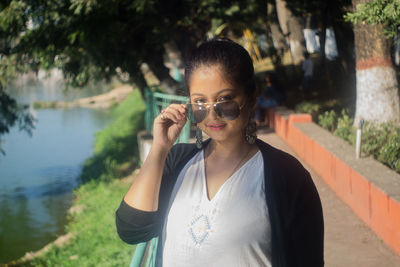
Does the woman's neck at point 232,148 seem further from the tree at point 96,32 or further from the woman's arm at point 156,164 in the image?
the tree at point 96,32

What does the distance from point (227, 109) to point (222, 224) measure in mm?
364

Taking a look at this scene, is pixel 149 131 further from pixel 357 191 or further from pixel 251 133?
pixel 251 133

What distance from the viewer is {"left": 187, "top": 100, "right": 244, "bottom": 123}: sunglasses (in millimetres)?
1602

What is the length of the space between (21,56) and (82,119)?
692 inches

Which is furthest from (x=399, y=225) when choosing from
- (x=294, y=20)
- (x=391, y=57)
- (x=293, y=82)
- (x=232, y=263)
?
(x=294, y=20)

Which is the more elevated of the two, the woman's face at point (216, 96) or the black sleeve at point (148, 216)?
the woman's face at point (216, 96)

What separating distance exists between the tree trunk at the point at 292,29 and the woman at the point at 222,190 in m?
13.1

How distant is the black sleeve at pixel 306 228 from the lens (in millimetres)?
1493

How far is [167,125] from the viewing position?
68.6 inches

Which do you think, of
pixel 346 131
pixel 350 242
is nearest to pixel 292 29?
pixel 346 131

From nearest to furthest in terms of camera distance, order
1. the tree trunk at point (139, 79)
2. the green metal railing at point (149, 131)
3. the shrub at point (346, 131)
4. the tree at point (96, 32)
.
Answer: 1. the green metal railing at point (149, 131)
2. the shrub at point (346, 131)
3. the tree at point (96, 32)
4. the tree trunk at point (139, 79)

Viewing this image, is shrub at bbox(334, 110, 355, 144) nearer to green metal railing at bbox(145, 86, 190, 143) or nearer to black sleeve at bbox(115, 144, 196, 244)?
green metal railing at bbox(145, 86, 190, 143)

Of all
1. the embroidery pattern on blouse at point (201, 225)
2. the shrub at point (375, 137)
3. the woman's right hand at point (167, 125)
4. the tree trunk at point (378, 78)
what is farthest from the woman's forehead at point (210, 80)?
the tree trunk at point (378, 78)

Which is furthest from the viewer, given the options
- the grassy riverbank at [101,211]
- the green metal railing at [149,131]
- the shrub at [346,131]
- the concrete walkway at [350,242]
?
the shrub at [346,131]
